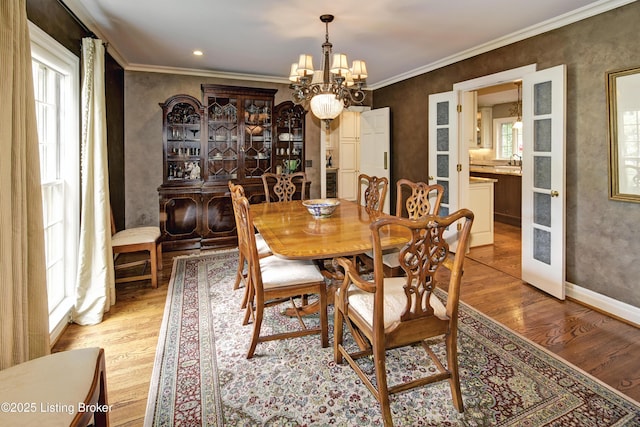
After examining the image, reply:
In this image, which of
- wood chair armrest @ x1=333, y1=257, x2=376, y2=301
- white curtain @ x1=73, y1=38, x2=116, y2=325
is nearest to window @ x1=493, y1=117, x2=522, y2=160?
wood chair armrest @ x1=333, y1=257, x2=376, y2=301

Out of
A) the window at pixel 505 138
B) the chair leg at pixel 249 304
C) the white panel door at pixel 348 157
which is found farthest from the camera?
the window at pixel 505 138

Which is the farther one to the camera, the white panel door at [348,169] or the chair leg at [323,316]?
the white panel door at [348,169]

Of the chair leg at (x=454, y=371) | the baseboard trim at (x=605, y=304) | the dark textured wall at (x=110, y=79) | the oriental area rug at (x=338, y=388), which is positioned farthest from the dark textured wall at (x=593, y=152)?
the dark textured wall at (x=110, y=79)

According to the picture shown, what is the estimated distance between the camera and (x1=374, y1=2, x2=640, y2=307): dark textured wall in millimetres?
2719

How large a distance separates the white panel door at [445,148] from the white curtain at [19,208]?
3.89m

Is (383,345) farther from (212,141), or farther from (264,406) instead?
(212,141)

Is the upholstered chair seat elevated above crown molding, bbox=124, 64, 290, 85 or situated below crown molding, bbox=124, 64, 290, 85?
below

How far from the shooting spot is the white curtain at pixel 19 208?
146cm

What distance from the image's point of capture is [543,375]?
202 centimetres

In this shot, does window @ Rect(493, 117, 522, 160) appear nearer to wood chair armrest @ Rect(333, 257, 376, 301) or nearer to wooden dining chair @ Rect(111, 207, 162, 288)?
wood chair armrest @ Rect(333, 257, 376, 301)

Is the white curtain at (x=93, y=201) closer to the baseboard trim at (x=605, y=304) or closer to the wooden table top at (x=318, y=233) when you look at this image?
the wooden table top at (x=318, y=233)

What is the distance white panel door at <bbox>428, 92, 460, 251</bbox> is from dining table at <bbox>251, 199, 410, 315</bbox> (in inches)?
71.1

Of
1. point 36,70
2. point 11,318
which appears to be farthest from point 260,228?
point 36,70

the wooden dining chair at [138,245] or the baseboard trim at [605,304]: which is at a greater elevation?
the wooden dining chair at [138,245]
